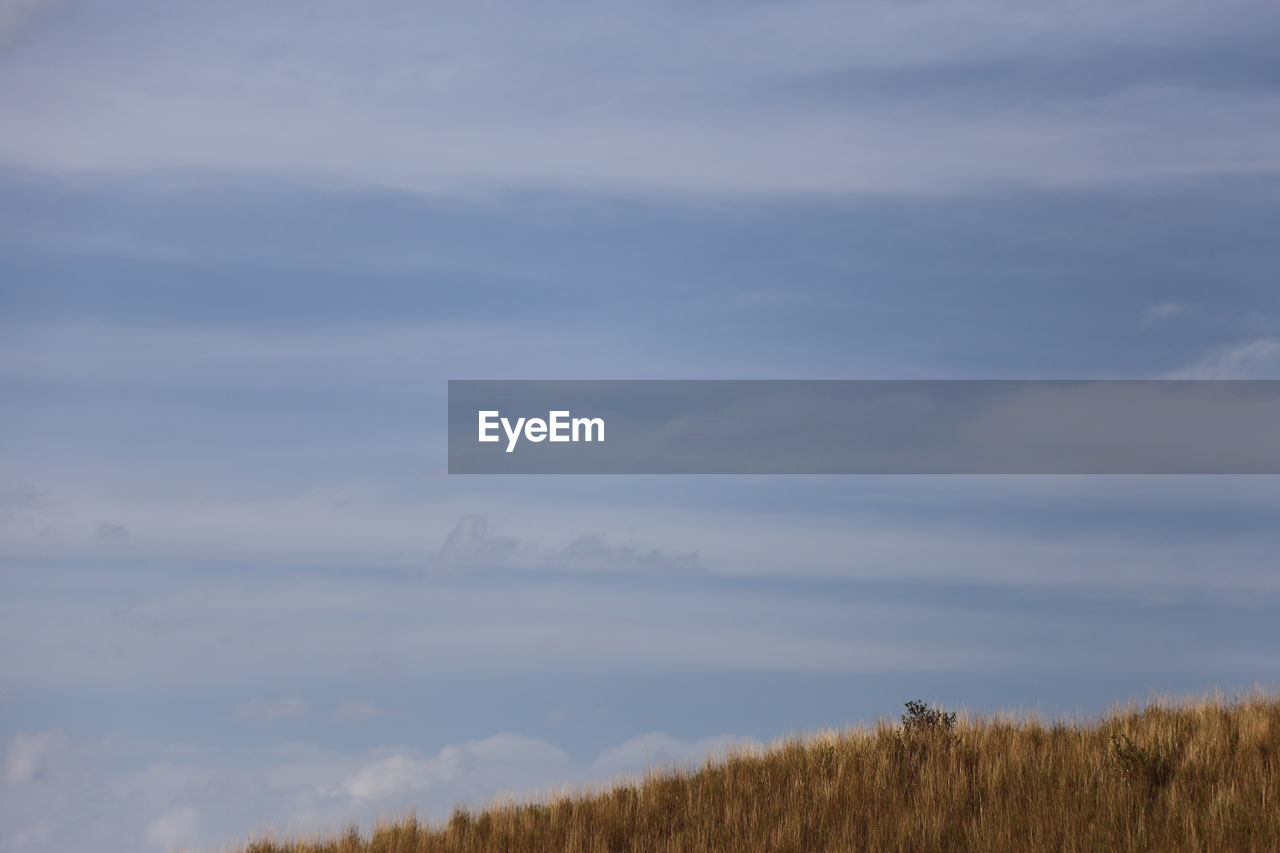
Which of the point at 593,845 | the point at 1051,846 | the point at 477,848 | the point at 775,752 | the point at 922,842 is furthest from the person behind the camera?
the point at 775,752

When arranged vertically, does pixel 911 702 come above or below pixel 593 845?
above

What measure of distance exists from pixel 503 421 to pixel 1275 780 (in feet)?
43.8

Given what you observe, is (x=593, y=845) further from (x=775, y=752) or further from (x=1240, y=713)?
(x=1240, y=713)

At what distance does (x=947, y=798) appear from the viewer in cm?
1327

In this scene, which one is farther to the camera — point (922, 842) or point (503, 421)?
point (503, 421)

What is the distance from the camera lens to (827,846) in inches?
482

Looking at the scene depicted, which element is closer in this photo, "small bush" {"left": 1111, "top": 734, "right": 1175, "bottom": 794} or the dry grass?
the dry grass

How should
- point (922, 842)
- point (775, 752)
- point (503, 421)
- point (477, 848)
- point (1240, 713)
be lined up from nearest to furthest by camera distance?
point (922, 842)
point (477, 848)
point (1240, 713)
point (775, 752)
point (503, 421)

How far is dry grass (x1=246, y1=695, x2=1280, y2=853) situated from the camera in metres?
11.5

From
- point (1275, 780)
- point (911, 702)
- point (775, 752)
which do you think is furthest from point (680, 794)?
point (1275, 780)

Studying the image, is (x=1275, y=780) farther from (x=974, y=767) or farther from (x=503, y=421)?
(x=503, y=421)

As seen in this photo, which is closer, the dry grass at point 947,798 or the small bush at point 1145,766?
the dry grass at point 947,798

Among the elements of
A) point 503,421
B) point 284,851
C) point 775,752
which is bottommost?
point 284,851

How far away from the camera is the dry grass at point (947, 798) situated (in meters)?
11.5
